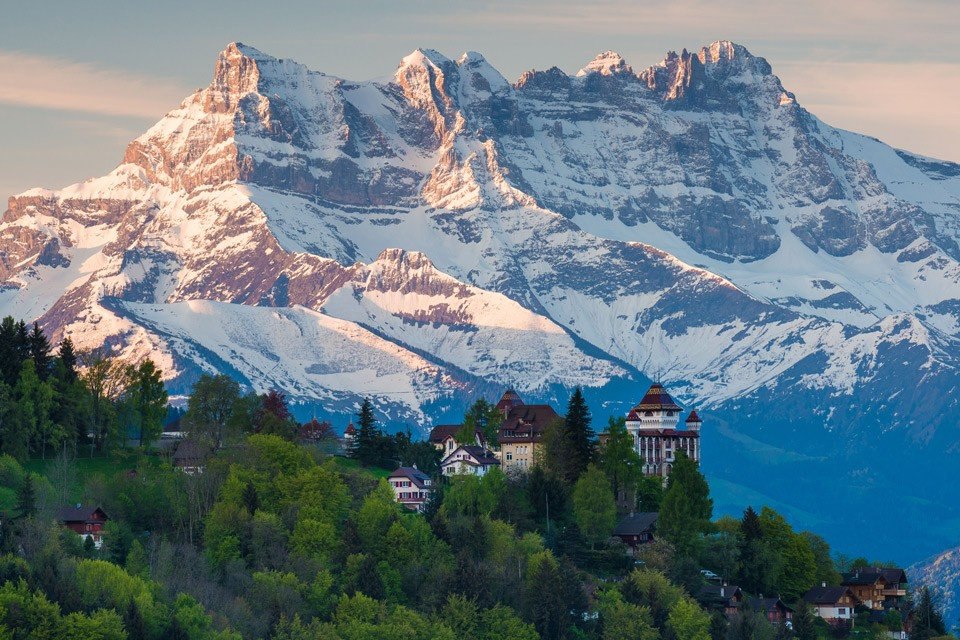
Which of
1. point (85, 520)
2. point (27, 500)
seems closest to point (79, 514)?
point (85, 520)

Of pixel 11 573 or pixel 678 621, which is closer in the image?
pixel 11 573

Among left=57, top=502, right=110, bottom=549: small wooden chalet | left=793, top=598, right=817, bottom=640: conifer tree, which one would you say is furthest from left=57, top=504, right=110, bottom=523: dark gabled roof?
left=793, top=598, right=817, bottom=640: conifer tree

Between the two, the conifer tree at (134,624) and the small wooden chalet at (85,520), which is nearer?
the conifer tree at (134,624)

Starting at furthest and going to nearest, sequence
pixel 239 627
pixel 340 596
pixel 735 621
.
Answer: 1. pixel 735 621
2. pixel 340 596
3. pixel 239 627

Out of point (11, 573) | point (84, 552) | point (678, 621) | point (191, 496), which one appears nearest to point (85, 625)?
point (11, 573)

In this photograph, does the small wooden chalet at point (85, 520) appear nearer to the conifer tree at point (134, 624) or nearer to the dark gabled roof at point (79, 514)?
the dark gabled roof at point (79, 514)

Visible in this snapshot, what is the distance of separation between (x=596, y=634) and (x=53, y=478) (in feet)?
156

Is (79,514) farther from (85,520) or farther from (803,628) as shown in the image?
(803,628)

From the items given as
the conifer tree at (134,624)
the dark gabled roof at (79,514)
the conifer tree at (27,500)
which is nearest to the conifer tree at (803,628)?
the dark gabled roof at (79,514)

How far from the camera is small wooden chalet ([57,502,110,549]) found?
602ft

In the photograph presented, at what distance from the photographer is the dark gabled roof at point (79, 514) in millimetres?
184500

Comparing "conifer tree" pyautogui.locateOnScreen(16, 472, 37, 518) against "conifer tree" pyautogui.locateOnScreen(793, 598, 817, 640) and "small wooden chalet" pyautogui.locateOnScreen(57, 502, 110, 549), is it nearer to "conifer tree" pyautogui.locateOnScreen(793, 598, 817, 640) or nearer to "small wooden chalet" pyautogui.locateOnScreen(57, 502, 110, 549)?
"small wooden chalet" pyautogui.locateOnScreen(57, 502, 110, 549)

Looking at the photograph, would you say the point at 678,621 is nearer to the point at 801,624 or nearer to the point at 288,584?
the point at 801,624

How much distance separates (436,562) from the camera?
192750 millimetres
